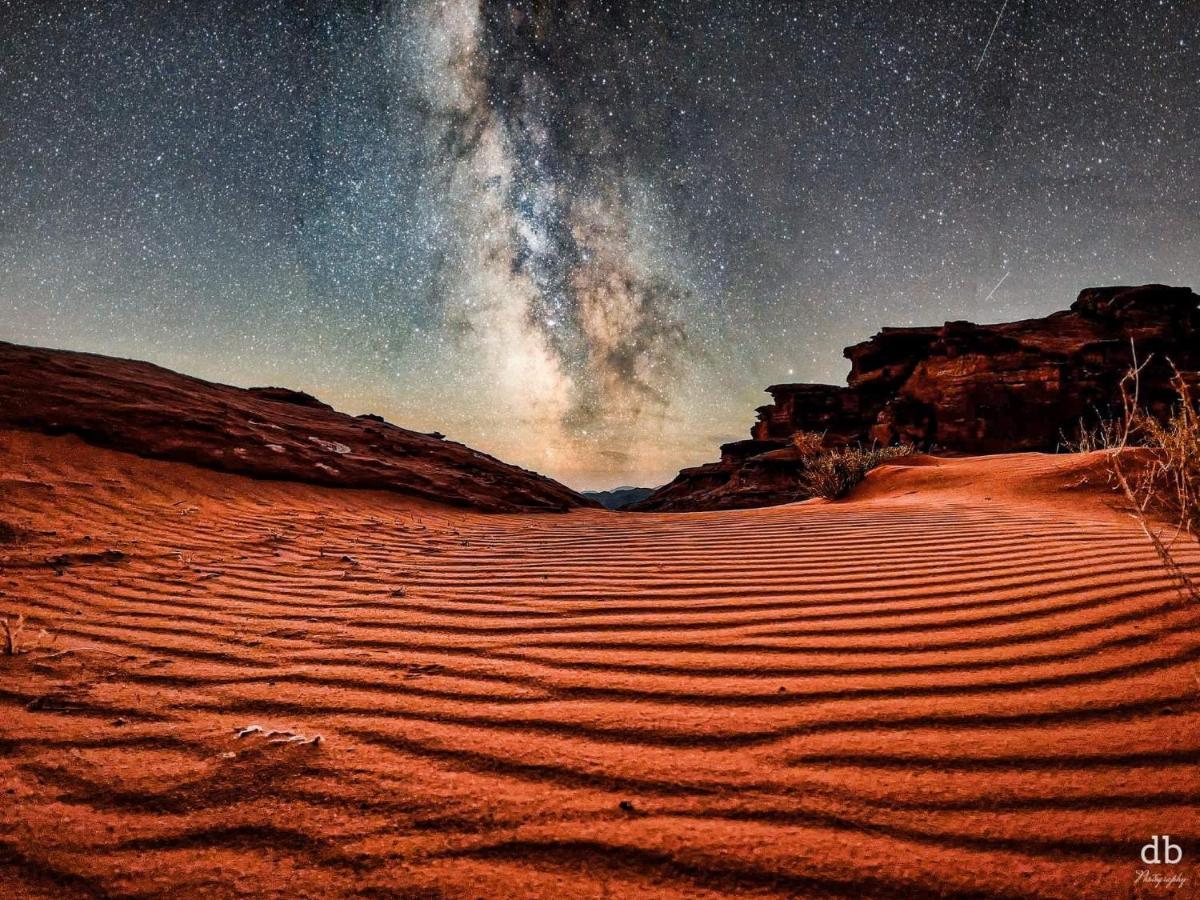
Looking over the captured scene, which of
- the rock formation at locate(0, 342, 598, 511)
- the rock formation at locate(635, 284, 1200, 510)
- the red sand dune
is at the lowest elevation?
the red sand dune

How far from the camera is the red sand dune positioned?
976mm

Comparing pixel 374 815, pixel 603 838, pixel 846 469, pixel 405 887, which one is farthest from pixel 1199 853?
pixel 846 469

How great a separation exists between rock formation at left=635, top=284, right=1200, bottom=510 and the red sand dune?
17968 millimetres

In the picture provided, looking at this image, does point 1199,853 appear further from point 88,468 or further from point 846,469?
point 846,469

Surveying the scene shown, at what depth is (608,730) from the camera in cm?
137

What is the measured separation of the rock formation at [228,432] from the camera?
5.78 meters

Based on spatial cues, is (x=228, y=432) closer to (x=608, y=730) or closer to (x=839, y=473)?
(x=608, y=730)

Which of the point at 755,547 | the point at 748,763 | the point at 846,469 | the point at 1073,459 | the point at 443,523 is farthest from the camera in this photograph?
the point at 846,469

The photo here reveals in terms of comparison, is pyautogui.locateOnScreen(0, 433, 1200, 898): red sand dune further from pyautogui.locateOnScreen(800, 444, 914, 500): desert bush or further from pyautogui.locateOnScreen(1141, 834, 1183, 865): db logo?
pyautogui.locateOnScreen(800, 444, 914, 500): desert bush

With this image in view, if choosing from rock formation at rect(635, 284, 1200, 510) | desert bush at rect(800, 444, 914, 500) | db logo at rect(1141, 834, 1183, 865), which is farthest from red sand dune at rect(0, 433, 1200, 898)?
rock formation at rect(635, 284, 1200, 510)

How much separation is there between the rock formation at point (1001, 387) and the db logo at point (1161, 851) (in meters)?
18.9

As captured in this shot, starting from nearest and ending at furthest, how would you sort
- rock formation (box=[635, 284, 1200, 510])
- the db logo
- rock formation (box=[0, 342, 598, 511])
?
the db logo, rock formation (box=[0, 342, 598, 511]), rock formation (box=[635, 284, 1200, 510])

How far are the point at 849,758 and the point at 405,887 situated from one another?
0.93 meters

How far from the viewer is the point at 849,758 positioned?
4.06 ft
